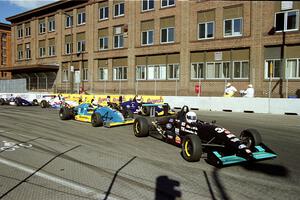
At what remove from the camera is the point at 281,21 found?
78.2 feet

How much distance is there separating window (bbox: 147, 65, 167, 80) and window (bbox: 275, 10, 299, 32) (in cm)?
1118

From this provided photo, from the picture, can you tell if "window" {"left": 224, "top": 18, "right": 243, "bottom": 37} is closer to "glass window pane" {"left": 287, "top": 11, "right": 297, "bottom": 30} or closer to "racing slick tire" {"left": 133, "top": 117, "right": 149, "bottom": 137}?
"glass window pane" {"left": 287, "top": 11, "right": 297, "bottom": 30}

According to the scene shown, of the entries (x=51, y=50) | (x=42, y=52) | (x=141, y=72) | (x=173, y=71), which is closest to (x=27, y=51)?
(x=42, y=52)

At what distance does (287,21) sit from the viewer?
2372 centimetres

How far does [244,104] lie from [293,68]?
6917 mm

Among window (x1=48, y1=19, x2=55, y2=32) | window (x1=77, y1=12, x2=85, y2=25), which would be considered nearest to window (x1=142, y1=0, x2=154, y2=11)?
window (x1=77, y1=12, x2=85, y2=25)

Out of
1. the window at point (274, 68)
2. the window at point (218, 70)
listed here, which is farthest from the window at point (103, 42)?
the window at point (274, 68)

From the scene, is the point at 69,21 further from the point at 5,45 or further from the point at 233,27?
the point at 5,45

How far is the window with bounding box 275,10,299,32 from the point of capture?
23.4 meters

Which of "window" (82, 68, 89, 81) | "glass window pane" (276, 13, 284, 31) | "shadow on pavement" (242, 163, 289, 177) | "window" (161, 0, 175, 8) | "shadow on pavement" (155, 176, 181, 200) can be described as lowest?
"shadow on pavement" (155, 176, 181, 200)

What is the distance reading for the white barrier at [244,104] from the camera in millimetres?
18094

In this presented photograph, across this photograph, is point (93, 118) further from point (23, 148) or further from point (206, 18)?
point (206, 18)

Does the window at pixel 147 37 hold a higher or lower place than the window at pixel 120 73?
higher

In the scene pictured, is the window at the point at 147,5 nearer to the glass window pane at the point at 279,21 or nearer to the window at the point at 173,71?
the window at the point at 173,71
